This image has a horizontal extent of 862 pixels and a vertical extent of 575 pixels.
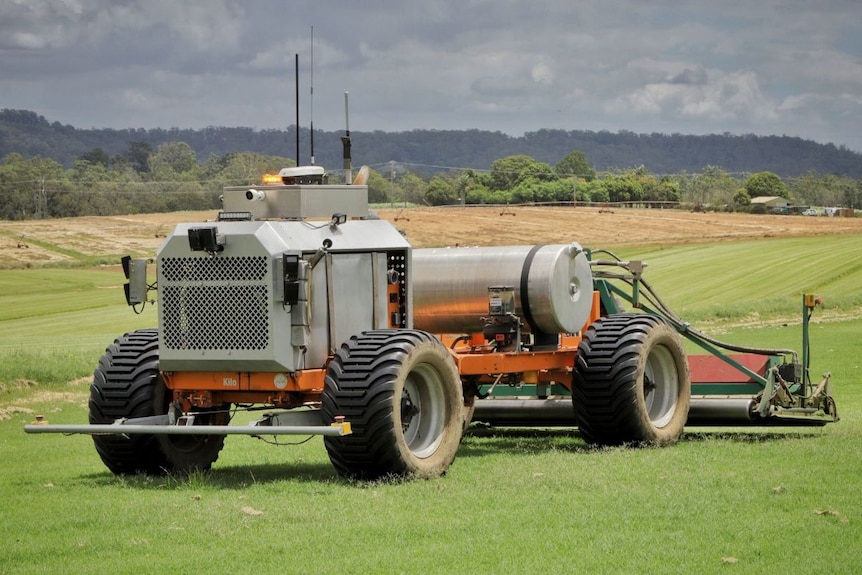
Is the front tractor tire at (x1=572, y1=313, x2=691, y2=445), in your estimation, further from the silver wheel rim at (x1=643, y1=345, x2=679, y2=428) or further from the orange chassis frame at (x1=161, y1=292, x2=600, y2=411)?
the orange chassis frame at (x1=161, y1=292, x2=600, y2=411)

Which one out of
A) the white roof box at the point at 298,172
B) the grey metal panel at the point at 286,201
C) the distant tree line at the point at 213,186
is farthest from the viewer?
the distant tree line at the point at 213,186

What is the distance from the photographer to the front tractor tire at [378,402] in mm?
11453

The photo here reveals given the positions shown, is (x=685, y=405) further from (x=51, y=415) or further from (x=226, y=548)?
(x=51, y=415)

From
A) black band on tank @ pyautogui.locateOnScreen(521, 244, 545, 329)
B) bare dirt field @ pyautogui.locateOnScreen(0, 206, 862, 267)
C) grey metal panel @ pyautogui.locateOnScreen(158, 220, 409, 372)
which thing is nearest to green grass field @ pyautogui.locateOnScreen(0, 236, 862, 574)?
grey metal panel @ pyautogui.locateOnScreen(158, 220, 409, 372)

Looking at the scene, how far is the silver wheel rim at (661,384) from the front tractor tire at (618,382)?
171 mm

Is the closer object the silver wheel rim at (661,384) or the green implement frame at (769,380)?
the silver wheel rim at (661,384)

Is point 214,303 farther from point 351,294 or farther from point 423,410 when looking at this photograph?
point 423,410

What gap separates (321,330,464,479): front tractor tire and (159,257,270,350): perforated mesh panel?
0.79m

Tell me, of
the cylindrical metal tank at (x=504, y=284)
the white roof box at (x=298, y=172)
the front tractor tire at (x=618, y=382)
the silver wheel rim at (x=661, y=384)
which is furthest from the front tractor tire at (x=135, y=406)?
the silver wheel rim at (x=661, y=384)

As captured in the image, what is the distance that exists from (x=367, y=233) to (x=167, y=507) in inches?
138

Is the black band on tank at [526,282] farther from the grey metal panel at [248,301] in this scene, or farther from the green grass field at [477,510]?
the grey metal panel at [248,301]

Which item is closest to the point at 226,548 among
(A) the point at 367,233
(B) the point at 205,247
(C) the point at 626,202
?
(B) the point at 205,247

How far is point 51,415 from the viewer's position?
2227cm

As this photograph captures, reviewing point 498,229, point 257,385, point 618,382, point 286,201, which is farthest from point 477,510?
point 498,229
